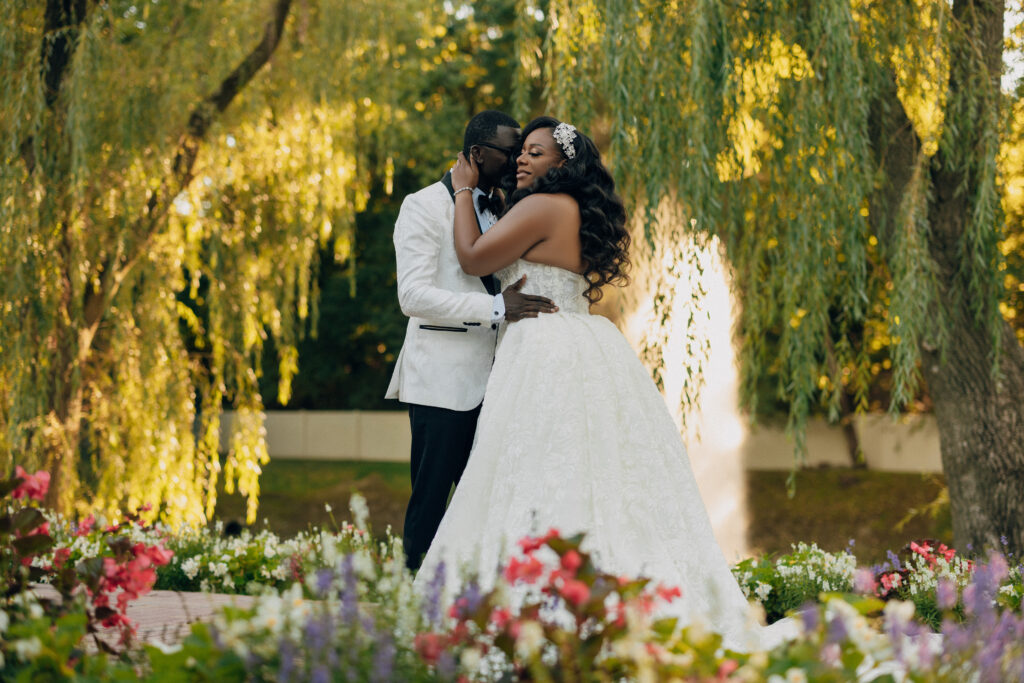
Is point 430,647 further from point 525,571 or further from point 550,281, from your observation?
point 550,281

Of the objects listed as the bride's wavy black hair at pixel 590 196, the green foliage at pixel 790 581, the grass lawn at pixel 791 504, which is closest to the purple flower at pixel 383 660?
the bride's wavy black hair at pixel 590 196

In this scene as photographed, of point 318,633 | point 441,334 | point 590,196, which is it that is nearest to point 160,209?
point 441,334

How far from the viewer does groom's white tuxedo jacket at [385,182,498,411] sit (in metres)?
3.17

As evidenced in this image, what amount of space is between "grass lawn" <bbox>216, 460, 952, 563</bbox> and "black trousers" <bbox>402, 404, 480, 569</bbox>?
8047 millimetres

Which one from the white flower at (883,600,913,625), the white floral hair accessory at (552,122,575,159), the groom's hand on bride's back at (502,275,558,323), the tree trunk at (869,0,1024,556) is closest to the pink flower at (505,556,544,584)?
the white flower at (883,600,913,625)

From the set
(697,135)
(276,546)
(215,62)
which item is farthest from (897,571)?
(215,62)

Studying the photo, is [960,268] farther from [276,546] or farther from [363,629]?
[363,629]

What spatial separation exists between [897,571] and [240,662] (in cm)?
316

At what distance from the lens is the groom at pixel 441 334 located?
3164mm

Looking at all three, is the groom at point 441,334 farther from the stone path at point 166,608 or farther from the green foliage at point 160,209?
the green foliage at point 160,209

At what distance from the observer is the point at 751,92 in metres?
4.85

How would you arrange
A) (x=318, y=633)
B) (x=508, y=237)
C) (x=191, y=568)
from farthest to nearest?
(x=191, y=568) < (x=508, y=237) < (x=318, y=633)

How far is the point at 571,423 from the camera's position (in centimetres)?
296

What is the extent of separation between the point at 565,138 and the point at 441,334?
2.51 feet
